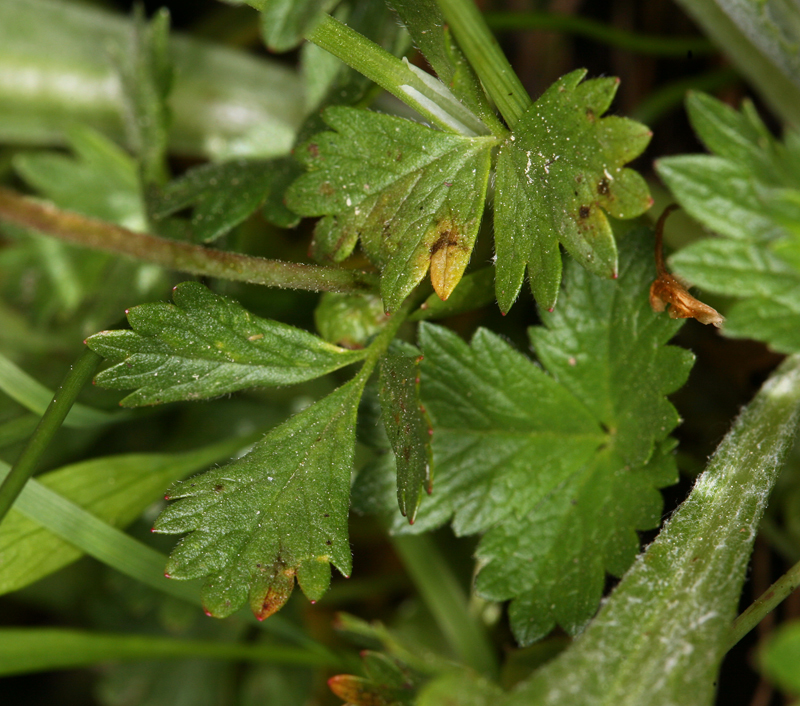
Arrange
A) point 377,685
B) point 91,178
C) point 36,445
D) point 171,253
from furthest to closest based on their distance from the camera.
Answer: point 91,178 < point 377,685 < point 36,445 < point 171,253

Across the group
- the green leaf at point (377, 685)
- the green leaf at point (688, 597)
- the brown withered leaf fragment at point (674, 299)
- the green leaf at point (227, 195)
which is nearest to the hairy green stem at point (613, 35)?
the green leaf at point (227, 195)

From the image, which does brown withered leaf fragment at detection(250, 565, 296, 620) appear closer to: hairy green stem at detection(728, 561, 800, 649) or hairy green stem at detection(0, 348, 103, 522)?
hairy green stem at detection(0, 348, 103, 522)

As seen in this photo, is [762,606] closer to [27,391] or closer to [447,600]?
[447,600]

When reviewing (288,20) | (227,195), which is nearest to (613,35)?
(227,195)

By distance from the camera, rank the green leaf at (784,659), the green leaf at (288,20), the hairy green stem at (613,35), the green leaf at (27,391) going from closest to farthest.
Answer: the green leaf at (784,659) → the green leaf at (288,20) → the green leaf at (27,391) → the hairy green stem at (613,35)

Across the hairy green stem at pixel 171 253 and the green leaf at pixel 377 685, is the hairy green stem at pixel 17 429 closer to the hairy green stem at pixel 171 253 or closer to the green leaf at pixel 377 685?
the hairy green stem at pixel 171 253

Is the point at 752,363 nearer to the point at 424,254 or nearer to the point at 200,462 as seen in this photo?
the point at 424,254

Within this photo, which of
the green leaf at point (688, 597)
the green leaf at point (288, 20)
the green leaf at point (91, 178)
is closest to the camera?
the green leaf at point (288, 20)
